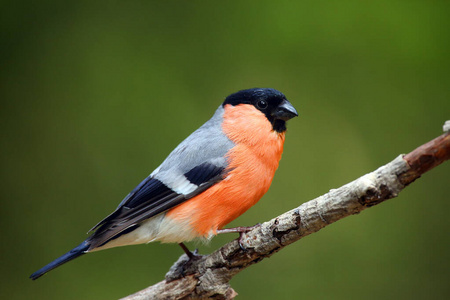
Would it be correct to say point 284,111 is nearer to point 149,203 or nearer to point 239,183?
point 239,183

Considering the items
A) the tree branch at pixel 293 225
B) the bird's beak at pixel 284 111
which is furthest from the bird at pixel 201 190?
the tree branch at pixel 293 225

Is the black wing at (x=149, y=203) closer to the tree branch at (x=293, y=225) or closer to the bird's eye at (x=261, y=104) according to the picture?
the tree branch at (x=293, y=225)

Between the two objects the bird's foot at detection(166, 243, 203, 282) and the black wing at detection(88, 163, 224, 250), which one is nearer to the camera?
the black wing at detection(88, 163, 224, 250)

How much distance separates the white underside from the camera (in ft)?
7.50

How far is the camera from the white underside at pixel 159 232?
229 centimetres

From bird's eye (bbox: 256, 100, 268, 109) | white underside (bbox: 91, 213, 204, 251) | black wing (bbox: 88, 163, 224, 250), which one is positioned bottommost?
white underside (bbox: 91, 213, 204, 251)

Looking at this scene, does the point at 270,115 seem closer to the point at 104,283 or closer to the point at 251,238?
the point at 251,238

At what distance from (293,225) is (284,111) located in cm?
75

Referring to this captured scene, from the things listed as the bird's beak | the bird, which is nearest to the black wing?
the bird

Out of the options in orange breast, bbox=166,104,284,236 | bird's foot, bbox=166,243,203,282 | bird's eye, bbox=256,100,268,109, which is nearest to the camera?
orange breast, bbox=166,104,284,236

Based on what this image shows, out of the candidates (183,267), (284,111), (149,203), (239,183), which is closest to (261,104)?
(284,111)

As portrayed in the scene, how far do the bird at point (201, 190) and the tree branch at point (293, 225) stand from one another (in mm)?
127

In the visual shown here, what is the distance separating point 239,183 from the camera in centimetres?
229

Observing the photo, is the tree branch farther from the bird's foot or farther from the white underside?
the white underside
